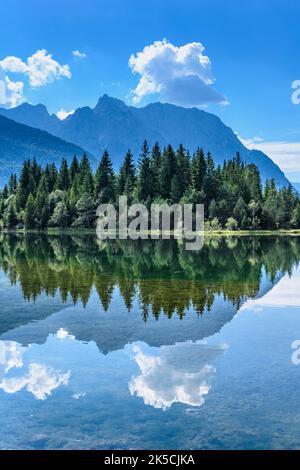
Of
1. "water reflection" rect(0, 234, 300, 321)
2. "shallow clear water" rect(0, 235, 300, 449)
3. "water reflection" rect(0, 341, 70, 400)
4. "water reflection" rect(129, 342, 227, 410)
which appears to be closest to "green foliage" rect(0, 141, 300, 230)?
"water reflection" rect(0, 234, 300, 321)

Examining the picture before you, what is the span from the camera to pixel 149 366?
1909 cm

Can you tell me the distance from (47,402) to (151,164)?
146m

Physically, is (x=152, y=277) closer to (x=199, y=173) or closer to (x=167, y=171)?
(x=199, y=173)

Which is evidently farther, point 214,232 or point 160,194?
point 160,194

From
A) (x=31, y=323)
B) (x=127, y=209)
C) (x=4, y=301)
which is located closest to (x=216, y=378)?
(x=31, y=323)

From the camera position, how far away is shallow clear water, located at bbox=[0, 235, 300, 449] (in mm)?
13531

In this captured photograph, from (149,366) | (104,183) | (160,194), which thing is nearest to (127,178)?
(104,183)

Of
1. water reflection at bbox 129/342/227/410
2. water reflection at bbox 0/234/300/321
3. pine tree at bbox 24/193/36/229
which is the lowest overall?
water reflection at bbox 129/342/227/410

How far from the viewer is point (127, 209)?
467 ft

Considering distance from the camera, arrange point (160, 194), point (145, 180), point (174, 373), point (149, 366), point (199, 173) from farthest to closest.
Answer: point (145, 180), point (160, 194), point (199, 173), point (149, 366), point (174, 373)

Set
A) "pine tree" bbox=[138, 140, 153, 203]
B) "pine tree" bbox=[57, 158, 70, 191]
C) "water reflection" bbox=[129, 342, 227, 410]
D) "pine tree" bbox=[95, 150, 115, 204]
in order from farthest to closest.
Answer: "pine tree" bbox=[57, 158, 70, 191]
"pine tree" bbox=[95, 150, 115, 204]
"pine tree" bbox=[138, 140, 153, 203]
"water reflection" bbox=[129, 342, 227, 410]

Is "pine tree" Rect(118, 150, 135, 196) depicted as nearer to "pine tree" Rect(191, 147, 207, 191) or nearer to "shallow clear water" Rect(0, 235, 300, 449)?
"pine tree" Rect(191, 147, 207, 191)

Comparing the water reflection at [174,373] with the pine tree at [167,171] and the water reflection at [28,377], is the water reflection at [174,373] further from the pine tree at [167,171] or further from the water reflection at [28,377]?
the pine tree at [167,171]

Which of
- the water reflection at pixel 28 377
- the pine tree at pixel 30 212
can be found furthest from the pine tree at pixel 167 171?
the water reflection at pixel 28 377
